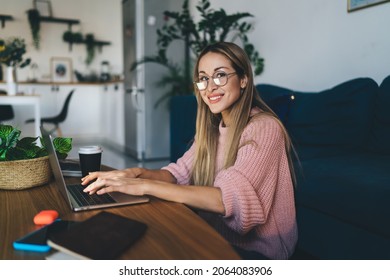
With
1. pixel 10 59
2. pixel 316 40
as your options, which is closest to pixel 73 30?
pixel 10 59

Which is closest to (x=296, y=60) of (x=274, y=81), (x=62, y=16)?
(x=274, y=81)

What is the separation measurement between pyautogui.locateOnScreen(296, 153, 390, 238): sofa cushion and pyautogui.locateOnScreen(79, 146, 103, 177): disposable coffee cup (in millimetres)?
985

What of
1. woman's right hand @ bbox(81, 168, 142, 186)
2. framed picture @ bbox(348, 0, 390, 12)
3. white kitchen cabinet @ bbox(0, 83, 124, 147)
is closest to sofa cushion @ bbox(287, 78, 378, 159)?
framed picture @ bbox(348, 0, 390, 12)

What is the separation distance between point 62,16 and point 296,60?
16.9 feet

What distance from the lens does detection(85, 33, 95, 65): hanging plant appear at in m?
6.69

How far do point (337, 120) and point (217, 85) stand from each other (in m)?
1.25

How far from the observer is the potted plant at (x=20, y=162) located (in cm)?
95

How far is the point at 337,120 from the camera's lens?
2135mm

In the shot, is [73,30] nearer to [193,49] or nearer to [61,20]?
[61,20]

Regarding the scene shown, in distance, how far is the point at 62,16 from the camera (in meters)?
6.64

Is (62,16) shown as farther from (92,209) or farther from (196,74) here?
(92,209)

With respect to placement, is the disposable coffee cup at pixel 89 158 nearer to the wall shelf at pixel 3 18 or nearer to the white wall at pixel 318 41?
the white wall at pixel 318 41

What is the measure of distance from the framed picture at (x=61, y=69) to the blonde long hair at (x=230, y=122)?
19.9 feet

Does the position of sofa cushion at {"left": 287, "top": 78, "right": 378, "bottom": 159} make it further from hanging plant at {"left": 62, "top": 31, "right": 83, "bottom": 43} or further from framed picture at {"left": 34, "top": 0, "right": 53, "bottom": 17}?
framed picture at {"left": 34, "top": 0, "right": 53, "bottom": 17}
